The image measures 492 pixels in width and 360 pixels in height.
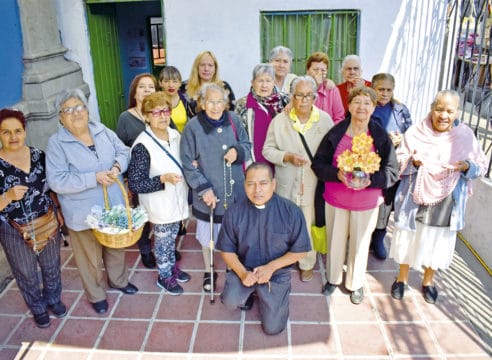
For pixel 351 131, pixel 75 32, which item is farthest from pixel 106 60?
pixel 351 131

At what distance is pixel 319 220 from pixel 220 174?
108cm

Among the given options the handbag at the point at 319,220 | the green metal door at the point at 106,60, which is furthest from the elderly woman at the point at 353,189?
the green metal door at the point at 106,60

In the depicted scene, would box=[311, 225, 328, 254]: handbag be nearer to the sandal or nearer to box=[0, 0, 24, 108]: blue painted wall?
the sandal

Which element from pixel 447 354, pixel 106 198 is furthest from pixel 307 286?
pixel 106 198

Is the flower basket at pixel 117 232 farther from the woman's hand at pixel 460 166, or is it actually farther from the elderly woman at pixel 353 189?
the woman's hand at pixel 460 166

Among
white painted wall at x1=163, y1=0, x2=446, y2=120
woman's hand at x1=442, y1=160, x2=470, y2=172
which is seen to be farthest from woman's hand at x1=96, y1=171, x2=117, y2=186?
white painted wall at x1=163, y1=0, x2=446, y2=120

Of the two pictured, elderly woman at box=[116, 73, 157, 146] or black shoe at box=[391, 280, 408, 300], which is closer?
black shoe at box=[391, 280, 408, 300]

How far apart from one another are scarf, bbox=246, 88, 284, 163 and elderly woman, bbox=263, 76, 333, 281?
0.24 meters

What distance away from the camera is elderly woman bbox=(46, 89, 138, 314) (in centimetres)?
344

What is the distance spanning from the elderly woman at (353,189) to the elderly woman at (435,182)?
0.67ft

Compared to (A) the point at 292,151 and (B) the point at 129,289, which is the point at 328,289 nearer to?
(A) the point at 292,151

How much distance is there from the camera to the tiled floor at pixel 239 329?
3494 mm

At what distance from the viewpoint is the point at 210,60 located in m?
4.77

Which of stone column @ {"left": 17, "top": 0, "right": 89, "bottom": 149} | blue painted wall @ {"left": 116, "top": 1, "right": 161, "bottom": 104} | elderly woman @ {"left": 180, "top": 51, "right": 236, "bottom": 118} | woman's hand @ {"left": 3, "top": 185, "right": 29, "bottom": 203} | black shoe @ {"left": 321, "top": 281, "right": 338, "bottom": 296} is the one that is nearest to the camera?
woman's hand @ {"left": 3, "top": 185, "right": 29, "bottom": 203}
